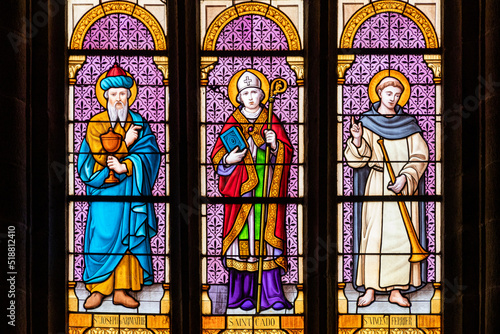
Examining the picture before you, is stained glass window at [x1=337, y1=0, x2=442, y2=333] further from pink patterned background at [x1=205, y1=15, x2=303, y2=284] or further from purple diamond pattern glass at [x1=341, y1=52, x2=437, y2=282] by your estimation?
pink patterned background at [x1=205, y1=15, x2=303, y2=284]

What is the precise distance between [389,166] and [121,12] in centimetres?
281

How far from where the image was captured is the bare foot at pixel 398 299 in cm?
995

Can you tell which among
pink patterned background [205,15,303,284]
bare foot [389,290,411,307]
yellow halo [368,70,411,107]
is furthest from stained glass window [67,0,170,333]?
bare foot [389,290,411,307]

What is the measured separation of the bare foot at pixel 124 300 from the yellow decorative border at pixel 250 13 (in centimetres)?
233

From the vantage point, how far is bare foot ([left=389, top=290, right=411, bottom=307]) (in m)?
9.95

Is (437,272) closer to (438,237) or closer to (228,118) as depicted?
(438,237)

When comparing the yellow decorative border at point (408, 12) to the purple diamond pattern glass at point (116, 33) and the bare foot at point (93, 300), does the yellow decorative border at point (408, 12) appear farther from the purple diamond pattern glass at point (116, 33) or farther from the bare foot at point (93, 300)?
the bare foot at point (93, 300)

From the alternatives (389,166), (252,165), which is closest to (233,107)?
(252,165)

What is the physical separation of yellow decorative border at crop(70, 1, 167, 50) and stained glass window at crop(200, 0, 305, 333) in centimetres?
42

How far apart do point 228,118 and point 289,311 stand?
1817 mm

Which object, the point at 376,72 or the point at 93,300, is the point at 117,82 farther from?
the point at 376,72
